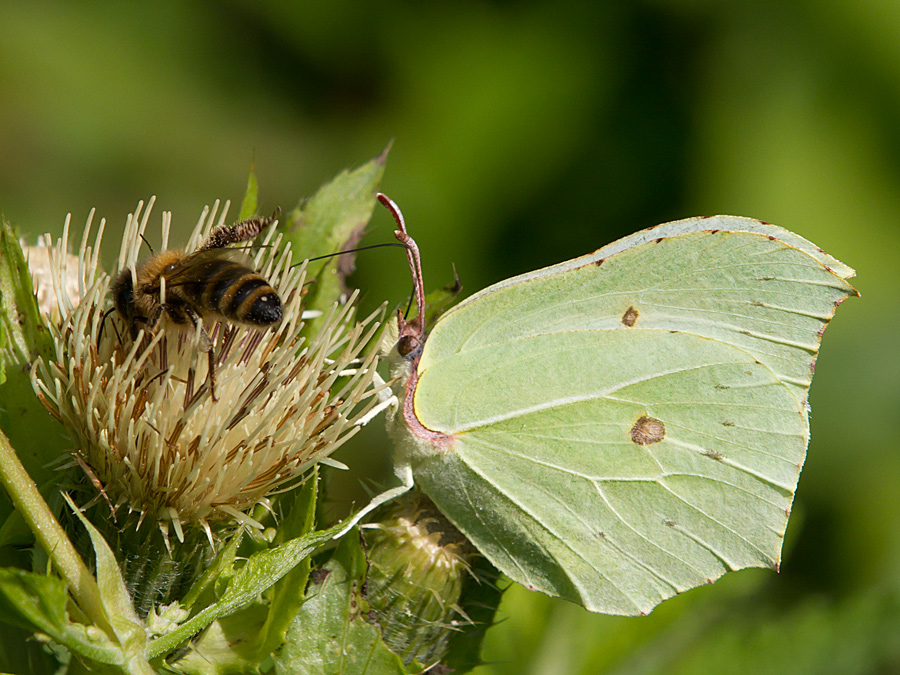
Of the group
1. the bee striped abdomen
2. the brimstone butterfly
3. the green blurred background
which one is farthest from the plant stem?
the green blurred background

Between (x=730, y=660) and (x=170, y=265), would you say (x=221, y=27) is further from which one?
(x=730, y=660)

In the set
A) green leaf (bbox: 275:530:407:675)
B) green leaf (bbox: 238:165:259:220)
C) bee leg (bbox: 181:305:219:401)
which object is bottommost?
green leaf (bbox: 275:530:407:675)

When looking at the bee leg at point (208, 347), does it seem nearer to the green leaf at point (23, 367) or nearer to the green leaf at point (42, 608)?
the green leaf at point (23, 367)

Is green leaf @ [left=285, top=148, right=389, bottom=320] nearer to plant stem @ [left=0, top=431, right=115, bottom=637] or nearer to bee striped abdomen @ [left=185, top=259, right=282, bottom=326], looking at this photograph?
bee striped abdomen @ [left=185, top=259, right=282, bottom=326]

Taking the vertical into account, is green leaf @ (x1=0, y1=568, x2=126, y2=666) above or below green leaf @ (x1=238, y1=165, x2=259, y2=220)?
→ below

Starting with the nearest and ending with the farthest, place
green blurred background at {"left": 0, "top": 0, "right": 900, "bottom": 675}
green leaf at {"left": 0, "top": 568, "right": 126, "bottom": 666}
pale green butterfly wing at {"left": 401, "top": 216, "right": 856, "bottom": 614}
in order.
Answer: green leaf at {"left": 0, "top": 568, "right": 126, "bottom": 666} → pale green butterfly wing at {"left": 401, "top": 216, "right": 856, "bottom": 614} → green blurred background at {"left": 0, "top": 0, "right": 900, "bottom": 675}

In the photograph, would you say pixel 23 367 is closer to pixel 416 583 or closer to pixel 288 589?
pixel 288 589

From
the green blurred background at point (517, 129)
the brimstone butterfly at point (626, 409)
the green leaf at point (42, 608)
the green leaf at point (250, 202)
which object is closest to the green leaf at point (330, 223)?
the green leaf at point (250, 202)
